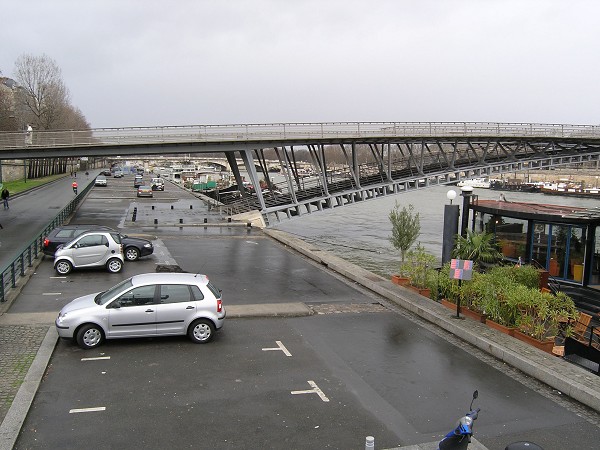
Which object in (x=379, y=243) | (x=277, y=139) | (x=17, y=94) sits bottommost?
(x=379, y=243)

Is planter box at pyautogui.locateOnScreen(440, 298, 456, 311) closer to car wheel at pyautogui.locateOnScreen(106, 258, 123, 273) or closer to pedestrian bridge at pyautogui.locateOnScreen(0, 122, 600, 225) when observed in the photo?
car wheel at pyautogui.locateOnScreen(106, 258, 123, 273)

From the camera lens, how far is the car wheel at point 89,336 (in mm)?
10736

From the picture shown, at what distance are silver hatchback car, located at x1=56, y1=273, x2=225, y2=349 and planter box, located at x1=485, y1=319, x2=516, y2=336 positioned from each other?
6.23m

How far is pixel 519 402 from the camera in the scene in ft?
29.6

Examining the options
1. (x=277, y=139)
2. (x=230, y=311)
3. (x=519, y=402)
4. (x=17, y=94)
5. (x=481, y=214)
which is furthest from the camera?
(x=17, y=94)

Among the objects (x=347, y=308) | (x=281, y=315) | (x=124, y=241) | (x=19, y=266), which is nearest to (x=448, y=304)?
(x=347, y=308)

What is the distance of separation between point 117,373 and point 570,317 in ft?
31.6

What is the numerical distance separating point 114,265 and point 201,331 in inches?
330

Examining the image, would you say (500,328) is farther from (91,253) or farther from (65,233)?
(65,233)

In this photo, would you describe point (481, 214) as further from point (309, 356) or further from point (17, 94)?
point (17, 94)

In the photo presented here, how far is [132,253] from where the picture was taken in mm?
21188

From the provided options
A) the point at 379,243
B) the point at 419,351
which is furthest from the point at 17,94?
the point at 419,351

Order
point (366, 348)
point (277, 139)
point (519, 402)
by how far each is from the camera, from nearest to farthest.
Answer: point (519, 402), point (366, 348), point (277, 139)

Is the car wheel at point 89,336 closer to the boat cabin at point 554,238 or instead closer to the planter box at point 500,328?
the planter box at point 500,328
